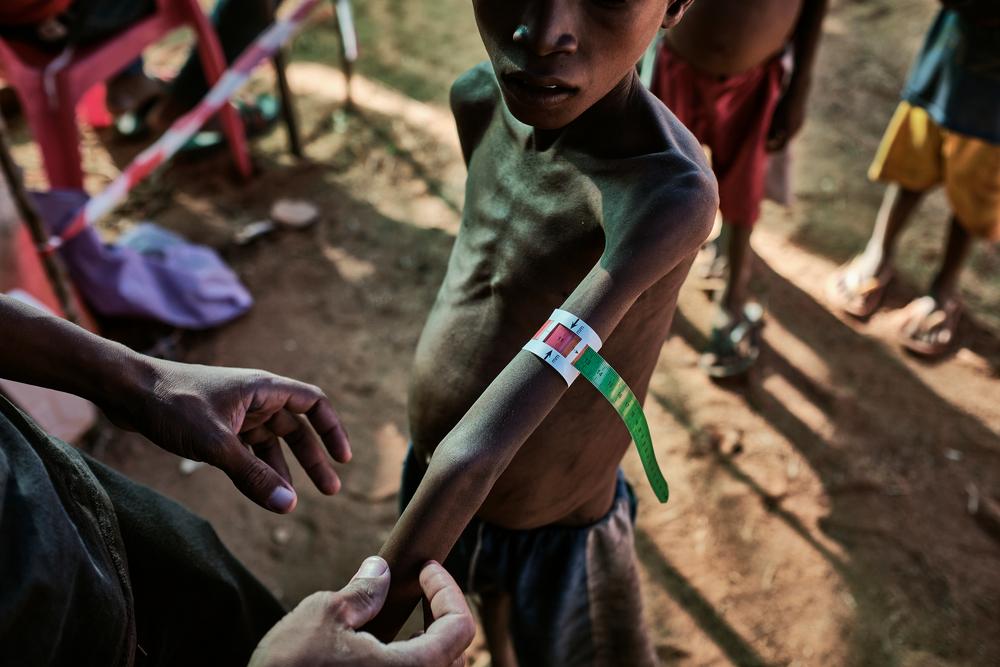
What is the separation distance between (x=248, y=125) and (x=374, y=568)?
3.87m

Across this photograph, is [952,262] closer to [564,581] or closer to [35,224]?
[564,581]

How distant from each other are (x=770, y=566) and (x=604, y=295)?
1872 millimetres

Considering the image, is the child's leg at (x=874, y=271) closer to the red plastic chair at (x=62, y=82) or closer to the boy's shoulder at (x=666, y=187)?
the boy's shoulder at (x=666, y=187)

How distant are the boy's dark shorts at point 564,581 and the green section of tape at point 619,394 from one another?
1.62 feet

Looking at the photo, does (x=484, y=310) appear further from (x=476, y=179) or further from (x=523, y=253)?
(x=476, y=179)

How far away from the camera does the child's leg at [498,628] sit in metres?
2.13

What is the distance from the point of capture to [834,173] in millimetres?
4219

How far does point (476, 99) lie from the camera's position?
156cm

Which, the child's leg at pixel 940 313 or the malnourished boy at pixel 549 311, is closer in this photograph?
the malnourished boy at pixel 549 311

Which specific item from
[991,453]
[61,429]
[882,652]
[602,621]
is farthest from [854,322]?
[61,429]

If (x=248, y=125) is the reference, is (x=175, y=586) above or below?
above

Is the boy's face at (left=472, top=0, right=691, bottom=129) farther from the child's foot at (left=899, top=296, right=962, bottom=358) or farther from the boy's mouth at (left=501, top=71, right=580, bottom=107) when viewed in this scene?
the child's foot at (left=899, top=296, right=962, bottom=358)

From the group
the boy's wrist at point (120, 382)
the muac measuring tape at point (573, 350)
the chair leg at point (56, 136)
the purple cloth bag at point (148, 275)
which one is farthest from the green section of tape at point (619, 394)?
the chair leg at point (56, 136)

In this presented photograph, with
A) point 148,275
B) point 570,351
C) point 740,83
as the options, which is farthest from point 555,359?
point 148,275
